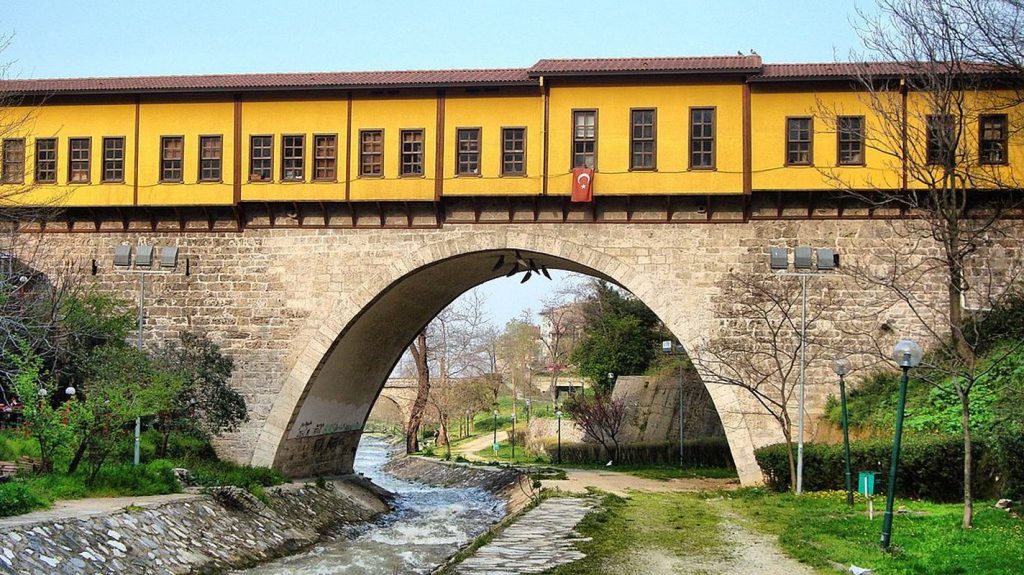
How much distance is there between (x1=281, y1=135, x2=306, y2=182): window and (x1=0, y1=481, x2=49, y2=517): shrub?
1317 cm

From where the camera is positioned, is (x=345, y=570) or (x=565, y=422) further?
(x=565, y=422)

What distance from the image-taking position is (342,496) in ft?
104

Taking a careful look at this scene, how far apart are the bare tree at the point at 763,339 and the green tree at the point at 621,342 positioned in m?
23.5

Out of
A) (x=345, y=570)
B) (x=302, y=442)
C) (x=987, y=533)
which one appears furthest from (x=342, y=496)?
(x=987, y=533)

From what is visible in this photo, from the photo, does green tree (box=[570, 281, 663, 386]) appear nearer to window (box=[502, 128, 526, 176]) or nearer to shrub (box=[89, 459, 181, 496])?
window (box=[502, 128, 526, 176])

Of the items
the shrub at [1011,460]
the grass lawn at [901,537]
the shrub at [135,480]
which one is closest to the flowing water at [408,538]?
the shrub at [135,480]

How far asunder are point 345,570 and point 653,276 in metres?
11.4

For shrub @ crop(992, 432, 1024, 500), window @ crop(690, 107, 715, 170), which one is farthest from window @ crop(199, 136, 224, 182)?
shrub @ crop(992, 432, 1024, 500)

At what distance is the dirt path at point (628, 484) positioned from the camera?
Result: 92.3 ft

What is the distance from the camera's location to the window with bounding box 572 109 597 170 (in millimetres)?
28766

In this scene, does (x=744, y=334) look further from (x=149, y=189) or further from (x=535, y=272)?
(x=149, y=189)

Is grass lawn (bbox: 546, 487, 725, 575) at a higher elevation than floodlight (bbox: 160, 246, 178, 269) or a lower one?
lower

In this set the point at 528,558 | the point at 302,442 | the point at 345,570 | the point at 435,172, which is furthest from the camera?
the point at 302,442

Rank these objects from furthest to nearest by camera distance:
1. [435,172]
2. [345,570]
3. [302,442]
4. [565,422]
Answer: [565,422] → [302,442] → [435,172] → [345,570]
